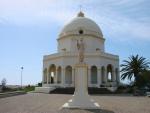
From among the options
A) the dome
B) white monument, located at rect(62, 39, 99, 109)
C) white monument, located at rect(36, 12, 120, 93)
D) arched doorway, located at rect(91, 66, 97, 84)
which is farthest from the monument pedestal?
the dome

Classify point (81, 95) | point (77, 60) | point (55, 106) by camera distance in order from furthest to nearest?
point (77, 60), point (55, 106), point (81, 95)

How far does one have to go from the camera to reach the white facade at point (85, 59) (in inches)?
1907

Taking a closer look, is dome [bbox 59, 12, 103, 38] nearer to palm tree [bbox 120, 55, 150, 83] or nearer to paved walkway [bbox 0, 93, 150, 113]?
palm tree [bbox 120, 55, 150, 83]

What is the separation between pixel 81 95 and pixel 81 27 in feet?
117

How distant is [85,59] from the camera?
48.1m

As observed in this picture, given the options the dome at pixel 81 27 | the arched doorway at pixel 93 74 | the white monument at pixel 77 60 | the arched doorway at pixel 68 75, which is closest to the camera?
the white monument at pixel 77 60

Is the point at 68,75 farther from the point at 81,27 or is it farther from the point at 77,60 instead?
the point at 81,27

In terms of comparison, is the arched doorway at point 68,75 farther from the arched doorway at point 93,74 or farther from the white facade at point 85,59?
the arched doorway at point 93,74

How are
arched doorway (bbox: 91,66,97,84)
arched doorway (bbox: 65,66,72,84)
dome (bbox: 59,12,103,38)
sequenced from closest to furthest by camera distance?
arched doorway (bbox: 65,66,72,84) → arched doorway (bbox: 91,66,97,84) → dome (bbox: 59,12,103,38)

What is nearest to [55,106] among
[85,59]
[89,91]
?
[89,91]

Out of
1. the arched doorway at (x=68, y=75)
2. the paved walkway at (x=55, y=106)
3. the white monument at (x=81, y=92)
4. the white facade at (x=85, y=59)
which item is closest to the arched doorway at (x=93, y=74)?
the white facade at (x=85, y=59)

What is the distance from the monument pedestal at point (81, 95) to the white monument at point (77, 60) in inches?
1078

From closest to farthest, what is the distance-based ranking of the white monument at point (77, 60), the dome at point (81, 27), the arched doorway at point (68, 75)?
the white monument at point (77, 60) → the arched doorway at point (68, 75) → the dome at point (81, 27)

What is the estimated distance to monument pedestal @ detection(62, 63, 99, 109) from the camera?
57.2 ft
